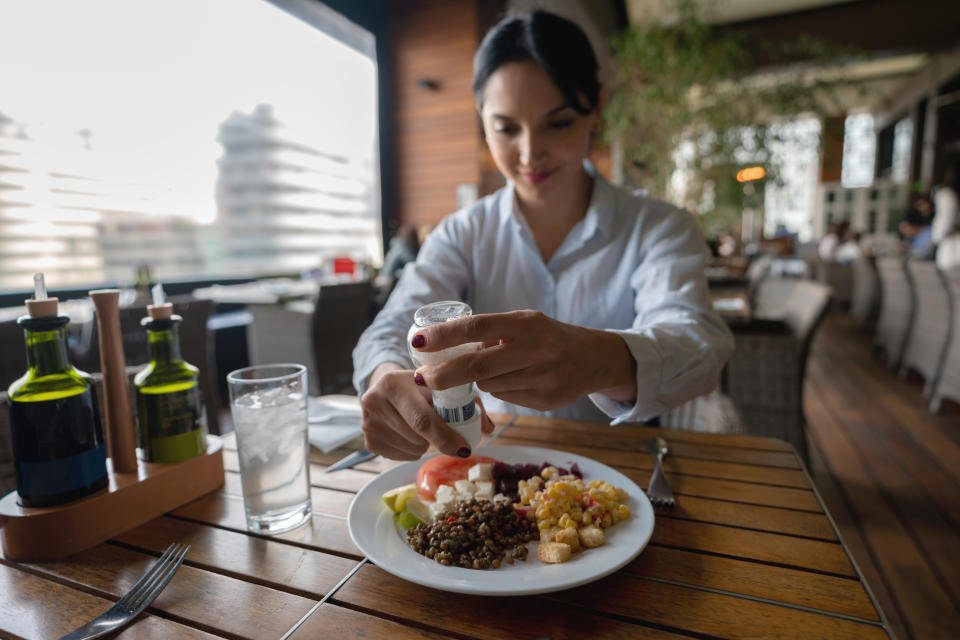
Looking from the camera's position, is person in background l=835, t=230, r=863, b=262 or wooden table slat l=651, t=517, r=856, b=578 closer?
wooden table slat l=651, t=517, r=856, b=578

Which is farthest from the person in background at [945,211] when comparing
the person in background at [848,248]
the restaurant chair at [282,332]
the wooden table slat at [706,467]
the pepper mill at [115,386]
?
the pepper mill at [115,386]

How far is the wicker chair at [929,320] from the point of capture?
3299 millimetres

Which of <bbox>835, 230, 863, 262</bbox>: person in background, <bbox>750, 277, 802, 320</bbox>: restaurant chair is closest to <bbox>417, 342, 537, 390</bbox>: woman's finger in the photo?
<bbox>750, 277, 802, 320</bbox>: restaurant chair

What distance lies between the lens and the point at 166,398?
79 cm

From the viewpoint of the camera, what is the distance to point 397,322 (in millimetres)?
1249

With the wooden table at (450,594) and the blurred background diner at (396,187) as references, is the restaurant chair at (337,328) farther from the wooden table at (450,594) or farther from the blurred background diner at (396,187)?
the wooden table at (450,594)

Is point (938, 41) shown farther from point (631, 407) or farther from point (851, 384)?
point (631, 407)

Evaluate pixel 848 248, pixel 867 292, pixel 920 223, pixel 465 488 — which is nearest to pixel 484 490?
pixel 465 488

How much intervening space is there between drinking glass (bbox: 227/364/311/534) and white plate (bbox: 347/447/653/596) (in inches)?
3.7

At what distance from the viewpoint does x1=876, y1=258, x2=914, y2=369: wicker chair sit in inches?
156

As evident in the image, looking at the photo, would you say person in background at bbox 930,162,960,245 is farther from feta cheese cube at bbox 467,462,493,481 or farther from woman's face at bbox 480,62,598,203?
feta cheese cube at bbox 467,462,493,481

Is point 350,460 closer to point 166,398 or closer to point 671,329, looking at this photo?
point 166,398

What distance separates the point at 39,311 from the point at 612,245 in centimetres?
117

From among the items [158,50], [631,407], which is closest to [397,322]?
[631,407]
